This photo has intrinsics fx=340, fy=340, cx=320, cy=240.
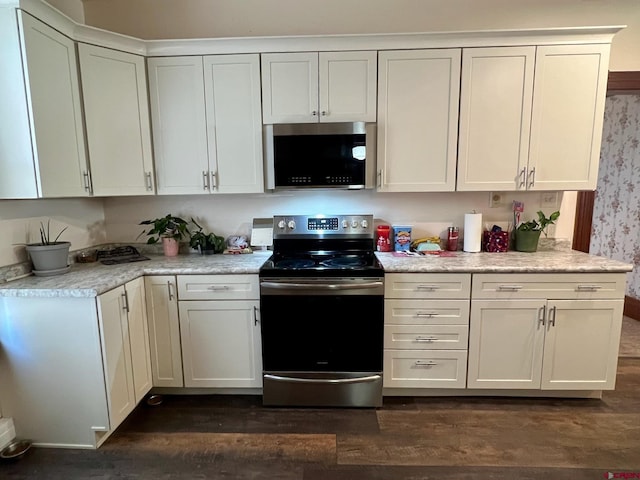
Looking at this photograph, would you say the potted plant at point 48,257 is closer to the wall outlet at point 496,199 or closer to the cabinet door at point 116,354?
the cabinet door at point 116,354

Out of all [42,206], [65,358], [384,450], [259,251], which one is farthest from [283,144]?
[384,450]

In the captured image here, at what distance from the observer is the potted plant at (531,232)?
247 centimetres

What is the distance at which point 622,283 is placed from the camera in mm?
2057

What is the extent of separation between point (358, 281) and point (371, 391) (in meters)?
0.71

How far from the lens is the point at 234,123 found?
2344 millimetres

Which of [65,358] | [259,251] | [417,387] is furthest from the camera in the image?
[259,251]

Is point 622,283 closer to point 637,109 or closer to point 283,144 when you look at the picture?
point 283,144

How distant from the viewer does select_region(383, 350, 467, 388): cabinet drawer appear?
218 cm

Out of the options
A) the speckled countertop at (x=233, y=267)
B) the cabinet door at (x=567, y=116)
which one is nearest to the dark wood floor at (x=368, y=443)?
the speckled countertop at (x=233, y=267)

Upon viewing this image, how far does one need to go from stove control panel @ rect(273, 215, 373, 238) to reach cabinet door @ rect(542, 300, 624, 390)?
1288mm

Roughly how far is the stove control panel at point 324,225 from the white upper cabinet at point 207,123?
34 centimetres

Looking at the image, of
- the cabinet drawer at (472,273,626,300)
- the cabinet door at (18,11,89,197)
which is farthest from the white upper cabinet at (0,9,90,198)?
the cabinet drawer at (472,273,626,300)

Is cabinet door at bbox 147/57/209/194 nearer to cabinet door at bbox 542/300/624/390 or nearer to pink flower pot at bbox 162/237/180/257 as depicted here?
pink flower pot at bbox 162/237/180/257

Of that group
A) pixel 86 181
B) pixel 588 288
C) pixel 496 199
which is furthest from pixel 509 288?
pixel 86 181
